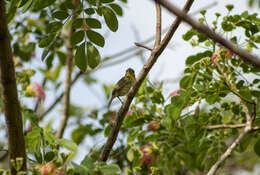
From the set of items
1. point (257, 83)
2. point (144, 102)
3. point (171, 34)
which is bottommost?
point (144, 102)

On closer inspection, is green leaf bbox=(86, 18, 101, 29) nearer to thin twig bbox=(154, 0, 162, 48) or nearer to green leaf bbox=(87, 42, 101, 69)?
green leaf bbox=(87, 42, 101, 69)

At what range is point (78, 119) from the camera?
284cm

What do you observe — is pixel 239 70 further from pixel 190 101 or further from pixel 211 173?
pixel 211 173

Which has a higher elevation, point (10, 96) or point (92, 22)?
point (92, 22)

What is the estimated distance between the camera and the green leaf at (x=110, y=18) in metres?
1.25

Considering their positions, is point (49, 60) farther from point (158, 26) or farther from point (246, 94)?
point (246, 94)

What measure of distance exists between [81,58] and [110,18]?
0.57ft

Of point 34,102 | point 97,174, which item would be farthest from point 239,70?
point 34,102

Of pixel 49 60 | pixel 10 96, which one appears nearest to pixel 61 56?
pixel 49 60

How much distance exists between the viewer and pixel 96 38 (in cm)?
128

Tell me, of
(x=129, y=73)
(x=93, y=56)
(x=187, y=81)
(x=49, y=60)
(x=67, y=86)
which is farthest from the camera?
(x=67, y=86)

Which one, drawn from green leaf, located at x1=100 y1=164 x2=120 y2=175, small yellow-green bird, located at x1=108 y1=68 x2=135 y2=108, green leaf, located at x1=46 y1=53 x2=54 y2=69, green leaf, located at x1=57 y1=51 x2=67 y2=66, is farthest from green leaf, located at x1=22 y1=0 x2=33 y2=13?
green leaf, located at x1=57 y1=51 x2=67 y2=66

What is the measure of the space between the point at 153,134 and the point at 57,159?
66cm

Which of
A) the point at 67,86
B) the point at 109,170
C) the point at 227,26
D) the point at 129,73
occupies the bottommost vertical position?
the point at 109,170
